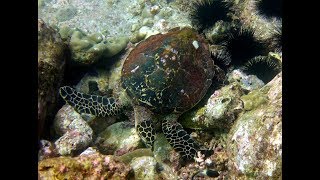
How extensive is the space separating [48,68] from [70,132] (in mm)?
1139

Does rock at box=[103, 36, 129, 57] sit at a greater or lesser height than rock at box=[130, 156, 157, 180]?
greater

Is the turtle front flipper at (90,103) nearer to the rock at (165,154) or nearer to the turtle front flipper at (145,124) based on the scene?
the turtle front flipper at (145,124)

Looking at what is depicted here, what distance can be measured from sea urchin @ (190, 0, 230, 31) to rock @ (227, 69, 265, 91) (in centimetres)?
128

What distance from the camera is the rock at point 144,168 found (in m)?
4.04

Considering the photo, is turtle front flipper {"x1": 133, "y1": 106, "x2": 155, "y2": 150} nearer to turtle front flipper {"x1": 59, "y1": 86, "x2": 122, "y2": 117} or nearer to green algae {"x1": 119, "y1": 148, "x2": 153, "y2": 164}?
green algae {"x1": 119, "y1": 148, "x2": 153, "y2": 164}

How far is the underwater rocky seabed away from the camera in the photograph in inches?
145

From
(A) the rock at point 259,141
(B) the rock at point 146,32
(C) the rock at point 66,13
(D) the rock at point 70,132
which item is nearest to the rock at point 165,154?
(A) the rock at point 259,141


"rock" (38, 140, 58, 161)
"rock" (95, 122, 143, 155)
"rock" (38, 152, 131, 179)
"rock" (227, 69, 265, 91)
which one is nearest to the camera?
"rock" (38, 152, 131, 179)

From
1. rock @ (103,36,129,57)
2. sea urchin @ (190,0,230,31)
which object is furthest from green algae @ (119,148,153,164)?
sea urchin @ (190,0,230,31)

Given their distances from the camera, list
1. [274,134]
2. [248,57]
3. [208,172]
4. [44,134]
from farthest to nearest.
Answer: [248,57]
[44,134]
[208,172]
[274,134]

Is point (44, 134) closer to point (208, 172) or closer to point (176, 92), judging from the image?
point (176, 92)

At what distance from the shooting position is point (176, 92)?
206 inches
